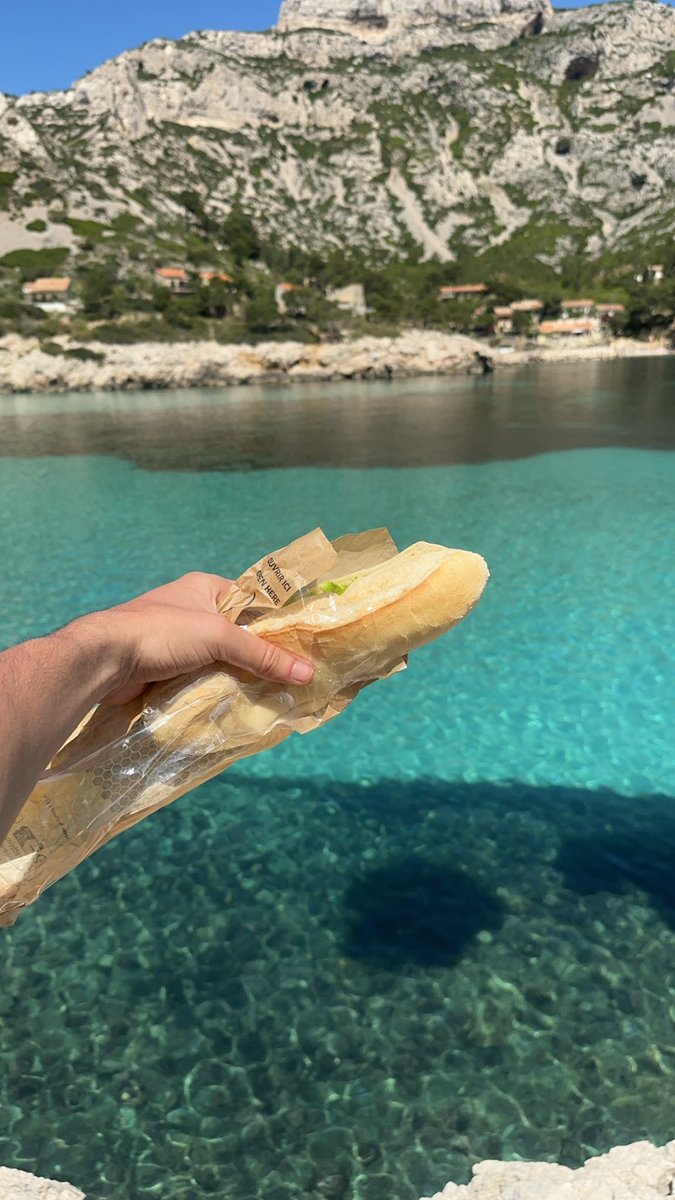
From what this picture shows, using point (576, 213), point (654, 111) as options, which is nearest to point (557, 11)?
point (654, 111)

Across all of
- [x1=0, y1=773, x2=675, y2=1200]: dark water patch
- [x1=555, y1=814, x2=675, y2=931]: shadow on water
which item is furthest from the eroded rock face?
[x1=0, y1=773, x2=675, y2=1200]: dark water patch

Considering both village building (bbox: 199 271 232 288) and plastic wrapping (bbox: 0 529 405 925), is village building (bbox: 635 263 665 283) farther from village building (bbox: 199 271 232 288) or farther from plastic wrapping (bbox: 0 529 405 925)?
plastic wrapping (bbox: 0 529 405 925)

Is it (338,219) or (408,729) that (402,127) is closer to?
(338,219)

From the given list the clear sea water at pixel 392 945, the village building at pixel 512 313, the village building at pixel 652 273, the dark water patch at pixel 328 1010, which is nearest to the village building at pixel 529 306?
the village building at pixel 512 313

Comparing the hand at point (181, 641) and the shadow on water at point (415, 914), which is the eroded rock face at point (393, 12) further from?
the hand at point (181, 641)

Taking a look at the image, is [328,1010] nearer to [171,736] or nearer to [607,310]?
[171,736]

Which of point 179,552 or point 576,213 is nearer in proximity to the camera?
point 179,552
